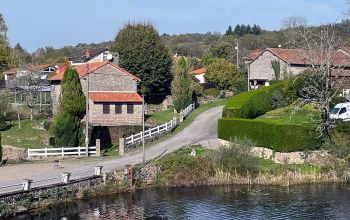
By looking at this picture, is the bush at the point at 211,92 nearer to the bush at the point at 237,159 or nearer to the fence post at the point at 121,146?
the fence post at the point at 121,146

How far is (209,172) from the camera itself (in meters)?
39.3

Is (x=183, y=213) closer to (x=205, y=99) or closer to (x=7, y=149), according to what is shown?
(x=7, y=149)

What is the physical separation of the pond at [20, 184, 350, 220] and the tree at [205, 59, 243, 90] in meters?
45.4

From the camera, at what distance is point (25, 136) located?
185 feet

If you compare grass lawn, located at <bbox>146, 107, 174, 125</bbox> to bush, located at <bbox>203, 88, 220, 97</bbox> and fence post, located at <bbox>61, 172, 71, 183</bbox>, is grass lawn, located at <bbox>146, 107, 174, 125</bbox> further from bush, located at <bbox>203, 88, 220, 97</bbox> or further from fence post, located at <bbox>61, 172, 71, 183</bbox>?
fence post, located at <bbox>61, 172, 71, 183</bbox>

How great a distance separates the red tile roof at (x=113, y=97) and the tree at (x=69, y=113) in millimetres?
7283

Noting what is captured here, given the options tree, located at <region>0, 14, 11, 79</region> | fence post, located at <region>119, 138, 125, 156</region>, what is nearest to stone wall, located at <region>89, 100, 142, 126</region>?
fence post, located at <region>119, 138, 125, 156</region>

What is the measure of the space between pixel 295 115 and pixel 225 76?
105ft

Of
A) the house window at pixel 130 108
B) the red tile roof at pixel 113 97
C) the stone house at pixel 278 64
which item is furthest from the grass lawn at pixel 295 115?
the stone house at pixel 278 64

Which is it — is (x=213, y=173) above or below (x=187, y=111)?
below

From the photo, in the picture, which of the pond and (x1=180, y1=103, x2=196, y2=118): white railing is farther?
(x1=180, y1=103, x2=196, y2=118): white railing

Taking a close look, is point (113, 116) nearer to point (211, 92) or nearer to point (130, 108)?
point (130, 108)

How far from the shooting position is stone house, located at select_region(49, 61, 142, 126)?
56.9 metres

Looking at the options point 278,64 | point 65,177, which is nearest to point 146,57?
point 278,64
